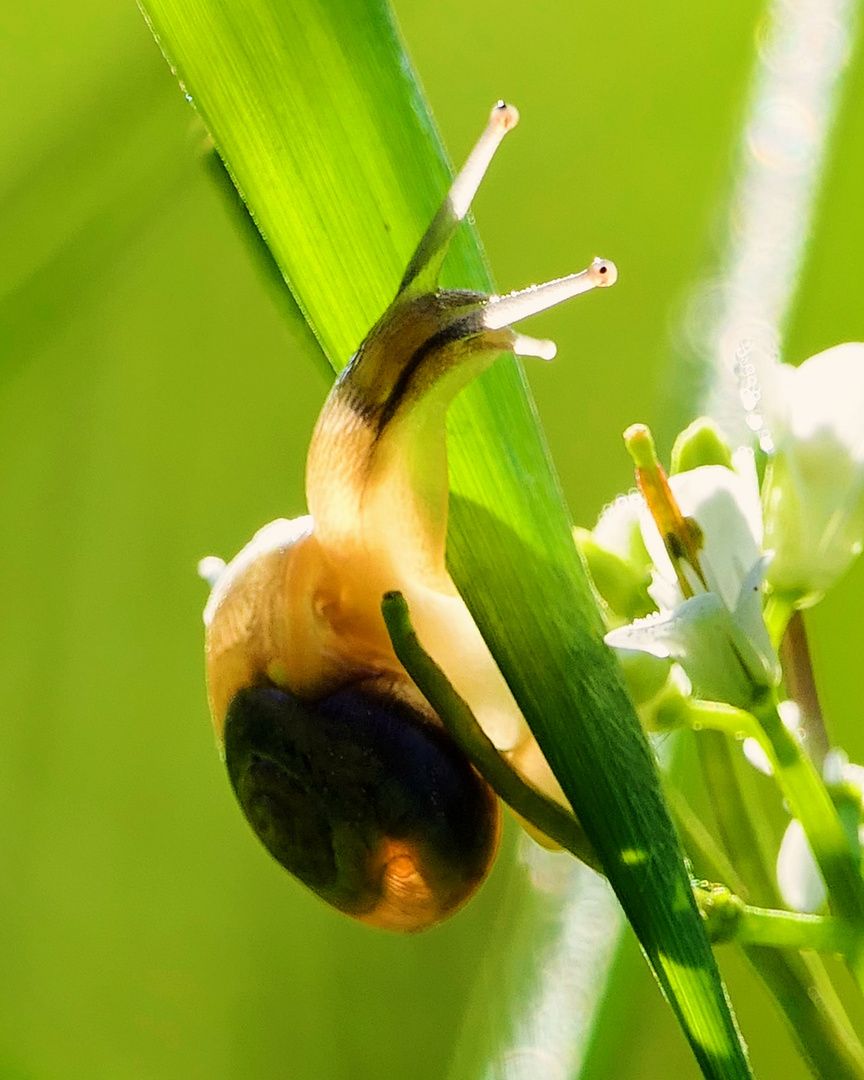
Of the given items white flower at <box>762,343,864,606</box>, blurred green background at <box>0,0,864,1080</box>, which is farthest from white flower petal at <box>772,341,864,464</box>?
blurred green background at <box>0,0,864,1080</box>

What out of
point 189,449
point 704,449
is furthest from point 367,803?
point 189,449

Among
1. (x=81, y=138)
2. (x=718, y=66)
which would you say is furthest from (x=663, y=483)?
(x=81, y=138)

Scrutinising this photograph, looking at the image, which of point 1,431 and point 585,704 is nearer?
point 585,704

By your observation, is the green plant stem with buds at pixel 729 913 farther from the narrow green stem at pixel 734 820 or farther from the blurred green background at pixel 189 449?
the blurred green background at pixel 189 449

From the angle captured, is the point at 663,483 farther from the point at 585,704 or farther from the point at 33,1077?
the point at 33,1077

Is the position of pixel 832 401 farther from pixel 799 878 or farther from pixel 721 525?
pixel 799 878
